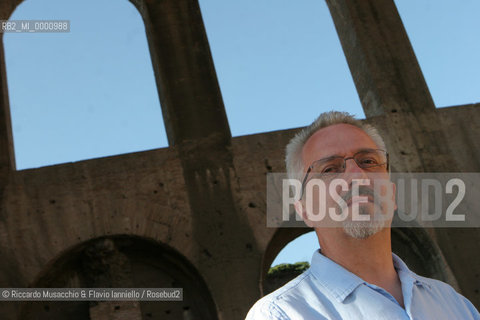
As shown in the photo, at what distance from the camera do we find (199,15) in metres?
8.51

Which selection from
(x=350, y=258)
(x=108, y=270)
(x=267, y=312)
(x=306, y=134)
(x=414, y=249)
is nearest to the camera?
(x=267, y=312)

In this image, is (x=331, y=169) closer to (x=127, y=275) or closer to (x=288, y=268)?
(x=127, y=275)

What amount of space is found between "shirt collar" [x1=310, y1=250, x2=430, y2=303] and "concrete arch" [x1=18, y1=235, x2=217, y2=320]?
516 cm

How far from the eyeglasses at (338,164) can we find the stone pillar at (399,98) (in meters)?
5.78

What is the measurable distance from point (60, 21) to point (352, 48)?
4.29 metres

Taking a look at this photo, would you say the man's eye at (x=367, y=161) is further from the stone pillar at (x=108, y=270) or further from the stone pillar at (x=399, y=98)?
the stone pillar at (x=399, y=98)

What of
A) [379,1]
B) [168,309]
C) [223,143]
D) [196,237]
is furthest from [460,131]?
[168,309]

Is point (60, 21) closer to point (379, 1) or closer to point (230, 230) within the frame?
point (230, 230)

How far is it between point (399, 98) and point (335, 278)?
6972mm

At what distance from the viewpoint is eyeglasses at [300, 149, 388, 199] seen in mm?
1780

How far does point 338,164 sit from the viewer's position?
1.79 meters

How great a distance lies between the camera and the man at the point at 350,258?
4.71 feet
